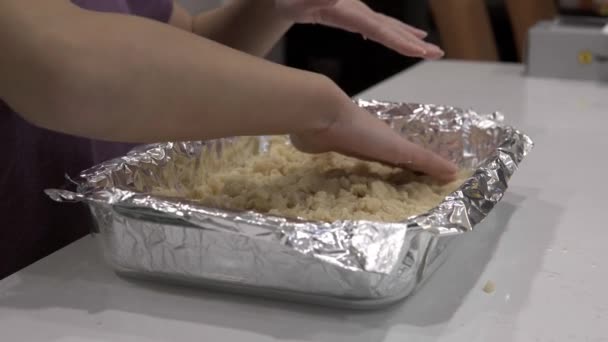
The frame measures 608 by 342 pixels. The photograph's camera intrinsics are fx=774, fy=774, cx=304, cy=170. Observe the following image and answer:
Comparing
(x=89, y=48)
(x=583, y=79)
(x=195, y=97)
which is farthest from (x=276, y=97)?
(x=583, y=79)

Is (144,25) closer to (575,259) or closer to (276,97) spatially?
(276,97)

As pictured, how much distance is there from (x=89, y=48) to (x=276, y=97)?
189 millimetres

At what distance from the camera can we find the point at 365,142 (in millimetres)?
869

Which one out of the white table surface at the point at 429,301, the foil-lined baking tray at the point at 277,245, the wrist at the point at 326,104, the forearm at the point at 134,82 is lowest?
the white table surface at the point at 429,301

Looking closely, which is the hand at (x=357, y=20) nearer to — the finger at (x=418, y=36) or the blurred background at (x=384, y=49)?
the finger at (x=418, y=36)

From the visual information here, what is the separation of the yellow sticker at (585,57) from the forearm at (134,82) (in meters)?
1.23

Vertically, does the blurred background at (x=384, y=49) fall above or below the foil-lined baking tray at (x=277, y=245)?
below

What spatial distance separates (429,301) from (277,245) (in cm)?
18

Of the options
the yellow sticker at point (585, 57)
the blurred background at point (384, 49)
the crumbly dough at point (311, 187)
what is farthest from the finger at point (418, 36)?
the blurred background at point (384, 49)

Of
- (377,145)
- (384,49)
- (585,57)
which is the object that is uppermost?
(377,145)

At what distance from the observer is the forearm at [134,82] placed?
2.24 feet

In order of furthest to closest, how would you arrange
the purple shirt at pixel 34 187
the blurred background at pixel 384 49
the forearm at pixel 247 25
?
the blurred background at pixel 384 49, the forearm at pixel 247 25, the purple shirt at pixel 34 187

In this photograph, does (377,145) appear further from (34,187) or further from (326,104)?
(34,187)

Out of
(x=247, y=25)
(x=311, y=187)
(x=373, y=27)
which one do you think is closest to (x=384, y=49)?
(x=247, y=25)
